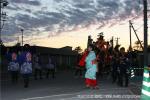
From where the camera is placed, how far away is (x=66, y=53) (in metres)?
98.4

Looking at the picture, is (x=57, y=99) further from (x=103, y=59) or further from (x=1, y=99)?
(x=103, y=59)

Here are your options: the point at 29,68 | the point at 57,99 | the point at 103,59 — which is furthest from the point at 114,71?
the point at 57,99

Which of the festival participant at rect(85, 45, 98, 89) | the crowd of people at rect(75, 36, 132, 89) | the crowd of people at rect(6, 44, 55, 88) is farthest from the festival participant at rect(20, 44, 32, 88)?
the festival participant at rect(85, 45, 98, 89)

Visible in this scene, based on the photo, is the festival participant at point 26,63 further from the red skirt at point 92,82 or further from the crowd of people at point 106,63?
the red skirt at point 92,82

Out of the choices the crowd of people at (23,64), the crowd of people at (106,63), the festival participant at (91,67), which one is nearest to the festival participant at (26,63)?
the crowd of people at (23,64)

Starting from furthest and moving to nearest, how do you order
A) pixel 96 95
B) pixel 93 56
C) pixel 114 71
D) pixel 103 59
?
pixel 103 59 → pixel 114 71 → pixel 93 56 → pixel 96 95

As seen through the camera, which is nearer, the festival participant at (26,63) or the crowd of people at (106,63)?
the crowd of people at (106,63)

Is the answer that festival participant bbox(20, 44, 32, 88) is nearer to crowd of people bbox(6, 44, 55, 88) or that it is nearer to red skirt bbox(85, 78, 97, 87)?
crowd of people bbox(6, 44, 55, 88)

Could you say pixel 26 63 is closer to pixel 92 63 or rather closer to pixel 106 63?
pixel 92 63

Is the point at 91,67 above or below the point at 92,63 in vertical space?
below

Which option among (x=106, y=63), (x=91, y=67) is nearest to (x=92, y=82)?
(x=91, y=67)

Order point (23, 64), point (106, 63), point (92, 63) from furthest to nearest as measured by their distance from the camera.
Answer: point (106, 63) → point (23, 64) → point (92, 63)

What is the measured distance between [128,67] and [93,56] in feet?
10.9

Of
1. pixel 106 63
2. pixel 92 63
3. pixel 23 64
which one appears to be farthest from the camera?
pixel 106 63
